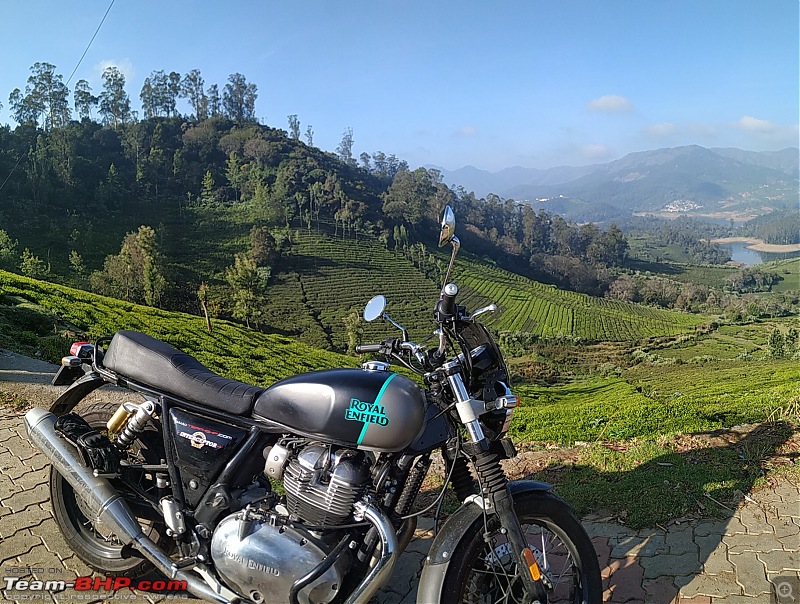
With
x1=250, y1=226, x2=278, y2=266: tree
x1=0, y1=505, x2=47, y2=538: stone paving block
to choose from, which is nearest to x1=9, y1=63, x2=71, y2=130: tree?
x1=250, y1=226, x2=278, y2=266: tree

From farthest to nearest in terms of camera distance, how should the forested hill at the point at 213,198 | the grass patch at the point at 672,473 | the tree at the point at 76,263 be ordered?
1. the forested hill at the point at 213,198
2. the tree at the point at 76,263
3. the grass patch at the point at 672,473

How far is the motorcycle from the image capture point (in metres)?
2.00

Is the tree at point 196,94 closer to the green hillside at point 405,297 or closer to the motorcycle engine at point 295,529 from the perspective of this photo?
the green hillside at point 405,297

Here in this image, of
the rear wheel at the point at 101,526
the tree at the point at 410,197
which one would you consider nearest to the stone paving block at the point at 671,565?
the rear wheel at the point at 101,526

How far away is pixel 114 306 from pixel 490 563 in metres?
17.3

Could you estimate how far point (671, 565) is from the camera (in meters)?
2.68

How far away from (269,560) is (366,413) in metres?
0.65

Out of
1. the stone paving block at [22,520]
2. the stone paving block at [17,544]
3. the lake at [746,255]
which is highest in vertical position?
the stone paving block at [22,520]

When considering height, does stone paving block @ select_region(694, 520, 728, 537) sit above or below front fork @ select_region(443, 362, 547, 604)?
below

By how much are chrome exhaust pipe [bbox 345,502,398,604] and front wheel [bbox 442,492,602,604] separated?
204 millimetres

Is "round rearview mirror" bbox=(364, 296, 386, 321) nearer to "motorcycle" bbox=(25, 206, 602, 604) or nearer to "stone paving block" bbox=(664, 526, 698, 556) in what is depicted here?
"motorcycle" bbox=(25, 206, 602, 604)

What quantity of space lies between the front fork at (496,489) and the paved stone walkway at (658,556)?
2.30ft

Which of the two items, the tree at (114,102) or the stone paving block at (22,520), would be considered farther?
the tree at (114,102)

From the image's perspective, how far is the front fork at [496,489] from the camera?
1976 mm
